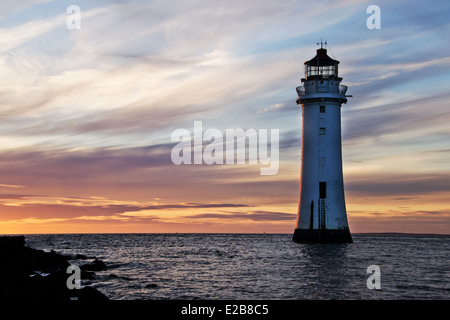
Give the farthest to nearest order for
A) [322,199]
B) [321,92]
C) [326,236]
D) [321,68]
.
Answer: [321,68] → [321,92] → [322,199] → [326,236]

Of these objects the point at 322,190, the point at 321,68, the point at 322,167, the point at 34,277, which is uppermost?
the point at 321,68

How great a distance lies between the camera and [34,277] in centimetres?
2319

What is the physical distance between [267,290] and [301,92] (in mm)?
25349

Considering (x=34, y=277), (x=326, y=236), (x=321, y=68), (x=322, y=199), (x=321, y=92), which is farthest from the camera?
(x=321, y=68)

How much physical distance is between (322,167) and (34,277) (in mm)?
26251

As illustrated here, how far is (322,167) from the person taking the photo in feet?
139

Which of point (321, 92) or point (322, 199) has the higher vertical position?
point (321, 92)

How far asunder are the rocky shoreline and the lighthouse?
703 inches

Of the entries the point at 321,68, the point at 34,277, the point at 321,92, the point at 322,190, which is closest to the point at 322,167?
the point at 322,190

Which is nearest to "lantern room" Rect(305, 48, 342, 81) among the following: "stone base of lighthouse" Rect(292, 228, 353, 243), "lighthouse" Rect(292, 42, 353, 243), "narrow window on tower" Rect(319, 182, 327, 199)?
"lighthouse" Rect(292, 42, 353, 243)

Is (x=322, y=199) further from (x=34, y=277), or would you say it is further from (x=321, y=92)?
(x=34, y=277)

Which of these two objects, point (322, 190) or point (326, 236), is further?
point (322, 190)

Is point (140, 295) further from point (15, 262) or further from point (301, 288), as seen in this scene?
point (15, 262)

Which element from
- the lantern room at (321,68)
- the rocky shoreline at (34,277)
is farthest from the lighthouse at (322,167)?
the rocky shoreline at (34,277)
